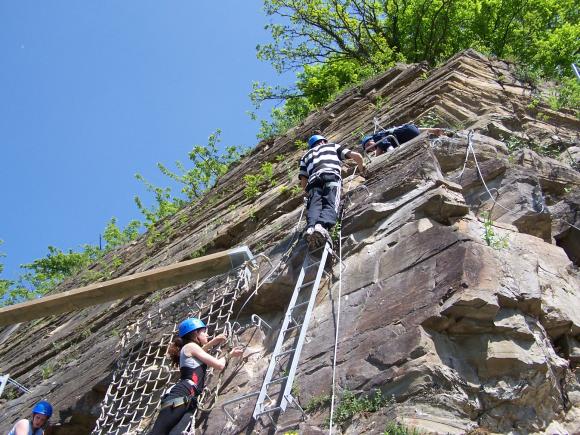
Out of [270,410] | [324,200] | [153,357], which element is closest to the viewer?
[270,410]

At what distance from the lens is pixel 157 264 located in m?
11.5

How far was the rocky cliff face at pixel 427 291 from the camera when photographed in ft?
16.8

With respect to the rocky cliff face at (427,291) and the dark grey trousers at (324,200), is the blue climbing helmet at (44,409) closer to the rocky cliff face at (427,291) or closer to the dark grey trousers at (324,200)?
the rocky cliff face at (427,291)

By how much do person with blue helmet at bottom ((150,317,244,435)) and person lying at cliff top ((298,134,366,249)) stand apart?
135 cm

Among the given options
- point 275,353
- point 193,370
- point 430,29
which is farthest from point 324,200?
point 430,29

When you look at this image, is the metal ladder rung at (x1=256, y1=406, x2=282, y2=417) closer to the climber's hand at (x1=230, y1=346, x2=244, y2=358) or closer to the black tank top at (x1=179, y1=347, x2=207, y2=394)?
the black tank top at (x1=179, y1=347, x2=207, y2=394)

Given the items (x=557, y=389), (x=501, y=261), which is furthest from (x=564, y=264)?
(x=557, y=389)

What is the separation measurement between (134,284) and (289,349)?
10.8 feet

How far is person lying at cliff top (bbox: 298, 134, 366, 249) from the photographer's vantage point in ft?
23.4

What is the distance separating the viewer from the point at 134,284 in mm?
8930

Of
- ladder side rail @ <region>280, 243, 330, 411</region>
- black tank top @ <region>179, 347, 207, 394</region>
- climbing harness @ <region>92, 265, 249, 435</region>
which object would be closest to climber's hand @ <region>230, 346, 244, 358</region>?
climbing harness @ <region>92, 265, 249, 435</region>

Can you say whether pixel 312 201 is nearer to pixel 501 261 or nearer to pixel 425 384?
pixel 501 261

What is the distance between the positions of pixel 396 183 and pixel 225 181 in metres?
6.98

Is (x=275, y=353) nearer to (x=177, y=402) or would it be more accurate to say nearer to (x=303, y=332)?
(x=303, y=332)
